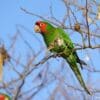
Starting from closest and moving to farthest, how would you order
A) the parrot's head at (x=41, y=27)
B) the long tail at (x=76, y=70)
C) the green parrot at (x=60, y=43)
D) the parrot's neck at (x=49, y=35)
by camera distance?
1. the long tail at (x=76, y=70)
2. the green parrot at (x=60, y=43)
3. the parrot's neck at (x=49, y=35)
4. the parrot's head at (x=41, y=27)

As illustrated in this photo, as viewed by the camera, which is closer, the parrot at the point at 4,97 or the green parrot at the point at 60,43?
the parrot at the point at 4,97

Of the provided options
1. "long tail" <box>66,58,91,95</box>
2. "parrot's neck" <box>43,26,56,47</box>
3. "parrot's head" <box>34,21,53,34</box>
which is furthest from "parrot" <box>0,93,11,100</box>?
"parrot's head" <box>34,21,53,34</box>

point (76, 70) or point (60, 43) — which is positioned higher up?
point (60, 43)

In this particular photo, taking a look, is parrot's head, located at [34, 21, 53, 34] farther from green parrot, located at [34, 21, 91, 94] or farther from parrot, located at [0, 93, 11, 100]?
parrot, located at [0, 93, 11, 100]

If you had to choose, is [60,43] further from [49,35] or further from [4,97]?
[4,97]

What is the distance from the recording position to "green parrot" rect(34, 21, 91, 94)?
181 inches

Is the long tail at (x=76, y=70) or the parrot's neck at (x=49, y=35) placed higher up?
the parrot's neck at (x=49, y=35)

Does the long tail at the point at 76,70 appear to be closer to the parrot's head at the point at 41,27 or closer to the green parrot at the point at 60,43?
the green parrot at the point at 60,43

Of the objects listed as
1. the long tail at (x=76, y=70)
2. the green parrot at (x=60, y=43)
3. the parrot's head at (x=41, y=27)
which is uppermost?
the parrot's head at (x=41, y=27)

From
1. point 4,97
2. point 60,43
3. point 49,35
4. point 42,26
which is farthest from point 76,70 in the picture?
point 4,97

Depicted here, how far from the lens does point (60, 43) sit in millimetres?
4742

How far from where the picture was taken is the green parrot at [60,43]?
461 cm

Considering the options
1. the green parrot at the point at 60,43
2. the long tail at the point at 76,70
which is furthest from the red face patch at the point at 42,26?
the long tail at the point at 76,70

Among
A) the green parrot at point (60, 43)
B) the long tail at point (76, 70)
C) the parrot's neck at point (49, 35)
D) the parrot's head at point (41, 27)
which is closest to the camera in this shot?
the long tail at point (76, 70)
